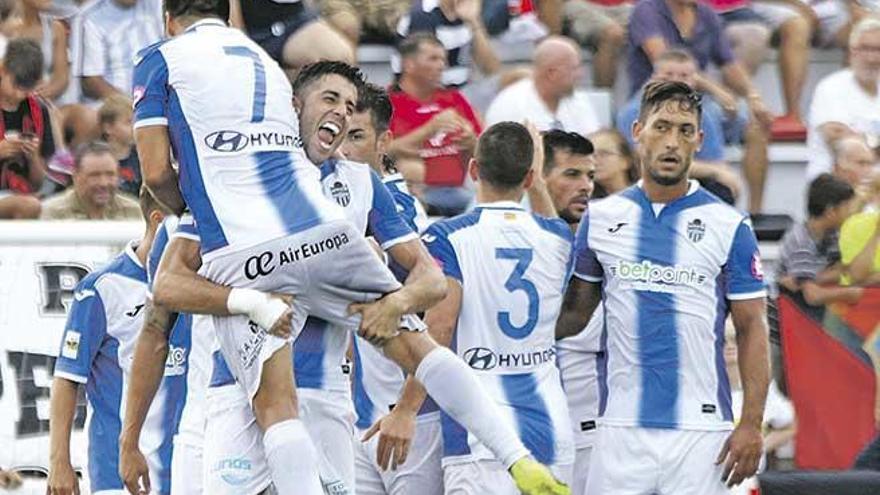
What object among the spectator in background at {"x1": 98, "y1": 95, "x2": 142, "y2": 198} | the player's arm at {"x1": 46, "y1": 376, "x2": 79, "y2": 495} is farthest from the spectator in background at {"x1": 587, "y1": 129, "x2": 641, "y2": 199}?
the player's arm at {"x1": 46, "y1": 376, "x2": 79, "y2": 495}

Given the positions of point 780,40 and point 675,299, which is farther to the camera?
point 780,40

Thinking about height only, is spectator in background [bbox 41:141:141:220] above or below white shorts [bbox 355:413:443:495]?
above

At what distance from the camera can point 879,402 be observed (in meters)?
10.6

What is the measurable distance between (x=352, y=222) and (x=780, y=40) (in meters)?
7.17

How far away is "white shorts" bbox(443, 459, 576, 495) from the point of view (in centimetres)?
913

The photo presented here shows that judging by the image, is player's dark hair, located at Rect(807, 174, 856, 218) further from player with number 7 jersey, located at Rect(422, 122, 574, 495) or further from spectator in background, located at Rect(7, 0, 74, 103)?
spectator in background, located at Rect(7, 0, 74, 103)

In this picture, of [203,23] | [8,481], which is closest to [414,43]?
[8,481]

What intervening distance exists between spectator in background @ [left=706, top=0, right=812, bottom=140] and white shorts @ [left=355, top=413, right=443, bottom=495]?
17.9 feet

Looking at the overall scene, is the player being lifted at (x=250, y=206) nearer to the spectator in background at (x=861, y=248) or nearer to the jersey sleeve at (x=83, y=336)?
the jersey sleeve at (x=83, y=336)

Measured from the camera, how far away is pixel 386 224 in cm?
833

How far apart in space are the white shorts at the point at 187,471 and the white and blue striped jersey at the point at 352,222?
0.74 meters

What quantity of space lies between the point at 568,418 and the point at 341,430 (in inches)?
58.6

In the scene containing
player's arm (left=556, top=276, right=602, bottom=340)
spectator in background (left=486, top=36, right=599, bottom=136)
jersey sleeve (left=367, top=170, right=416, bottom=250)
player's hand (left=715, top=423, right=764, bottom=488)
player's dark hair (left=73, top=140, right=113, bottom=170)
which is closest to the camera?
jersey sleeve (left=367, top=170, right=416, bottom=250)

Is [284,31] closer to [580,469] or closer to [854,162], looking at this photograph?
[854,162]
